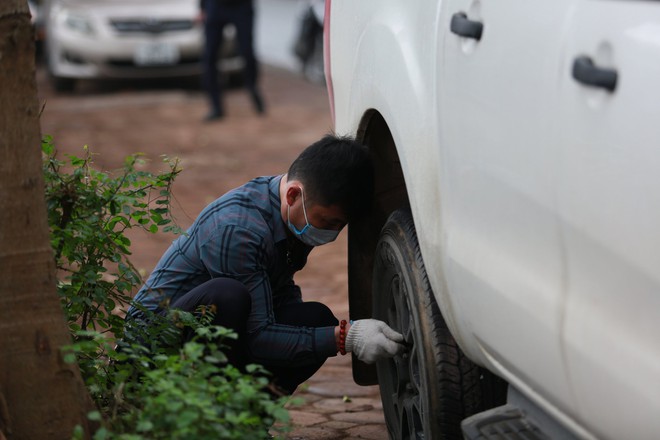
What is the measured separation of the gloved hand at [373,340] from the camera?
10.6ft

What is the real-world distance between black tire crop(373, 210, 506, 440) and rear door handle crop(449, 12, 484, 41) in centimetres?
62

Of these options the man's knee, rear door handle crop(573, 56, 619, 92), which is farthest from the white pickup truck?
the man's knee

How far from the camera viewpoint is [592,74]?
1.99m

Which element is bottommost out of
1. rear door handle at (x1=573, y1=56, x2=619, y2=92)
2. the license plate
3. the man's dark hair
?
the license plate

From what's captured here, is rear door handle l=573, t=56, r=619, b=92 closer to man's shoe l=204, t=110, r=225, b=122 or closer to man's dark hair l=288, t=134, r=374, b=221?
man's dark hair l=288, t=134, r=374, b=221

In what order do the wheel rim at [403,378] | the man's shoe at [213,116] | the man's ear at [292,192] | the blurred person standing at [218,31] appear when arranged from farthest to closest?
the man's shoe at [213,116] → the blurred person standing at [218,31] → the man's ear at [292,192] → the wheel rim at [403,378]

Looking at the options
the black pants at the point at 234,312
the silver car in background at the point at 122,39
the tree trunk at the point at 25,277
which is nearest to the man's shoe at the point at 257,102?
the silver car in background at the point at 122,39

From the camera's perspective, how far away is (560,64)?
2.13 meters

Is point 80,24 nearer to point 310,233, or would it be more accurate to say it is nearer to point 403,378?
point 310,233

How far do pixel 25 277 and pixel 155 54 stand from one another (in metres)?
11.6

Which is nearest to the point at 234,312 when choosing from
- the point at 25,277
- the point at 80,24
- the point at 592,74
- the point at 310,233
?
the point at 310,233

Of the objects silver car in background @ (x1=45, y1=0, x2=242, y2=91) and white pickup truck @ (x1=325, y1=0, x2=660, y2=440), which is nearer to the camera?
white pickup truck @ (x1=325, y1=0, x2=660, y2=440)

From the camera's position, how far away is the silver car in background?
13945 millimetres

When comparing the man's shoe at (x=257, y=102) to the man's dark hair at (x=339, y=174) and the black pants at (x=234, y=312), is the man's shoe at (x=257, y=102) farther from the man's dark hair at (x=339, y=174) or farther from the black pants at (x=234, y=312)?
the man's dark hair at (x=339, y=174)
